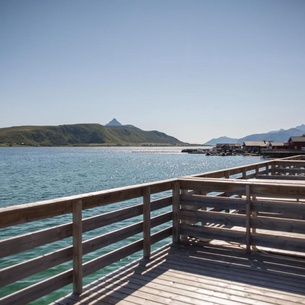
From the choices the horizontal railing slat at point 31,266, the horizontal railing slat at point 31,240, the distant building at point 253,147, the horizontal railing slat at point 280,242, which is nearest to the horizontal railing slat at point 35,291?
the horizontal railing slat at point 31,266

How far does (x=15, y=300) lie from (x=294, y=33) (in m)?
20.5

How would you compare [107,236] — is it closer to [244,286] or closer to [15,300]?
[15,300]

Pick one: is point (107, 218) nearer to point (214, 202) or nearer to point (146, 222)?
point (146, 222)

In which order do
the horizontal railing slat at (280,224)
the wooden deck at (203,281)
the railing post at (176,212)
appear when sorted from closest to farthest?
1. the wooden deck at (203,281)
2. the horizontal railing slat at (280,224)
3. the railing post at (176,212)

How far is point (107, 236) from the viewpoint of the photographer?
14.9 ft

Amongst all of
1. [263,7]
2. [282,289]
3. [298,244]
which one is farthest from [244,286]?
[263,7]

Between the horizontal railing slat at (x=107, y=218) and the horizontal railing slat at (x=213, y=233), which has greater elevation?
the horizontal railing slat at (x=107, y=218)

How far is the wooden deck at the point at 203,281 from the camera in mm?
3818

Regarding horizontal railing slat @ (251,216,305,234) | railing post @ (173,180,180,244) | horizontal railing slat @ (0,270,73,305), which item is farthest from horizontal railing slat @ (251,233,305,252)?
horizontal railing slat @ (0,270,73,305)

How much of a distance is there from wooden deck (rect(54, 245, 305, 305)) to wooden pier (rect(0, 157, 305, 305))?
0.04 feet

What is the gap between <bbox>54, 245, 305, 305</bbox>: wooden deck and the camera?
12.5 ft

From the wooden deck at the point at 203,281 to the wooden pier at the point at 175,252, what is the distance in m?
0.01

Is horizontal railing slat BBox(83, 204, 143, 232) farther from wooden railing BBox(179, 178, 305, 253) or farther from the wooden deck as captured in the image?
wooden railing BBox(179, 178, 305, 253)

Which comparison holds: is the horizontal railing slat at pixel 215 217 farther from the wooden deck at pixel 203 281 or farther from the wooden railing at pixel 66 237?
the wooden railing at pixel 66 237
